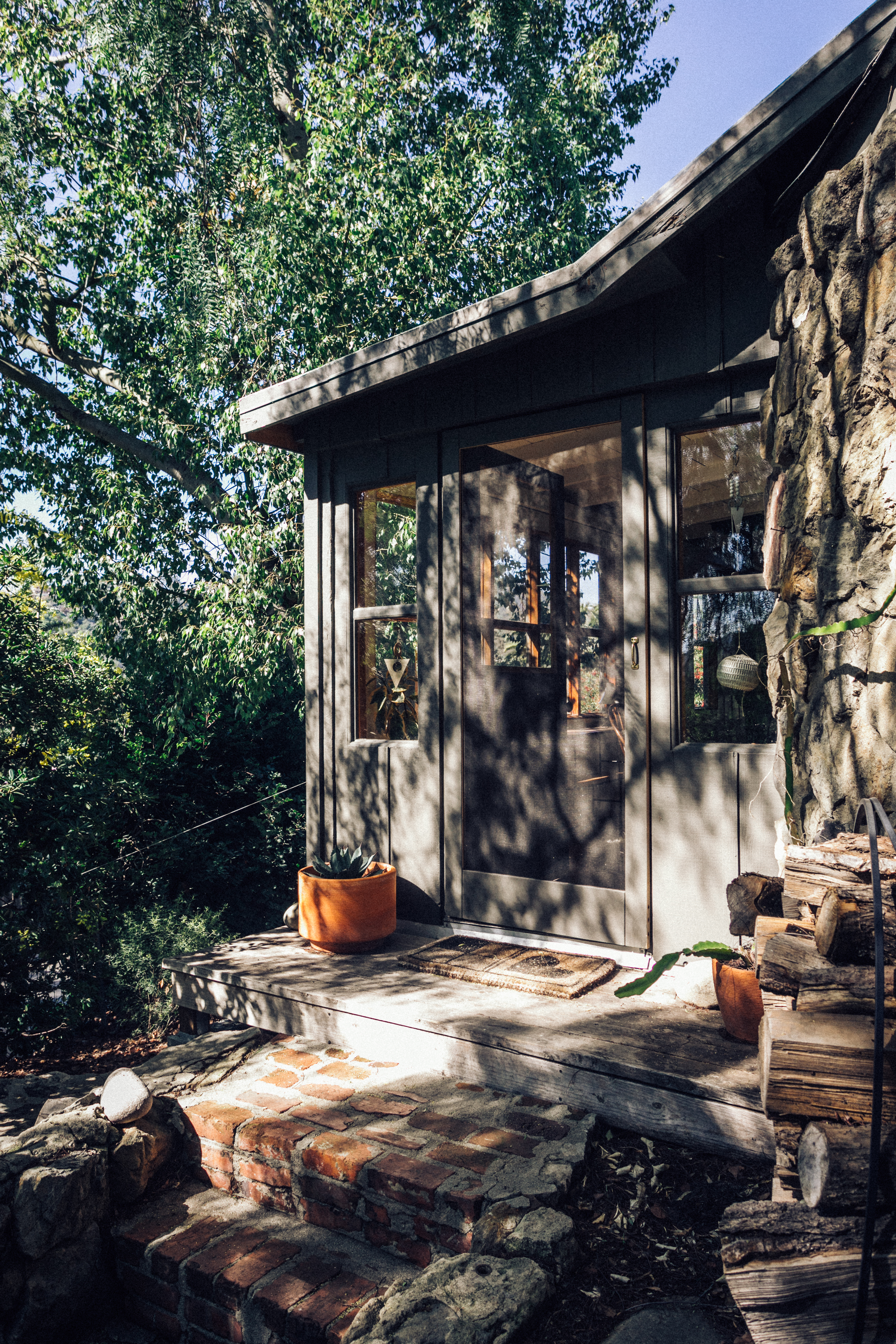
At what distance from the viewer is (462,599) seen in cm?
388

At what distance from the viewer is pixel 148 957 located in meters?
5.06

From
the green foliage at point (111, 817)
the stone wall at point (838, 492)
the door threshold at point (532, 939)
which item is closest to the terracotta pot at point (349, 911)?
the door threshold at point (532, 939)

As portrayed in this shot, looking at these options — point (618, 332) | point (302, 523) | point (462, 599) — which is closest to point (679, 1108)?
point (462, 599)

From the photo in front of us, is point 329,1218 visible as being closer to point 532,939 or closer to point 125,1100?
point 125,1100

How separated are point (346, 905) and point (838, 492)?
2459mm

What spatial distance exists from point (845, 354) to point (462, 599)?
1.99 meters

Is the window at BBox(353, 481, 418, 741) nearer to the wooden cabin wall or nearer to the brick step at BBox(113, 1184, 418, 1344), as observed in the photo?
the wooden cabin wall

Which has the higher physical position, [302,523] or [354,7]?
[354,7]

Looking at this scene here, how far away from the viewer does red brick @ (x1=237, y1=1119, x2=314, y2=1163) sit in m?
2.44

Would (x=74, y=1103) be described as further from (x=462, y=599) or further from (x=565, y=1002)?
(x=462, y=599)

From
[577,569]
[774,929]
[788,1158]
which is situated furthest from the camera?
[577,569]

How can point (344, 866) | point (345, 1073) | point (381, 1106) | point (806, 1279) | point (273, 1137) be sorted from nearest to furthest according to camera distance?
1. point (806, 1279)
2. point (273, 1137)
3. point (381, 1106)
4. point (345, 1073)
5. point (344, 866)

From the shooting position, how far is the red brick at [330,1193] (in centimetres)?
228

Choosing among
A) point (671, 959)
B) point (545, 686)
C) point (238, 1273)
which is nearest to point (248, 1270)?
point (238, 1273)
